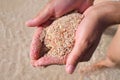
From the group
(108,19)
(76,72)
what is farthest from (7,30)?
(108,19)

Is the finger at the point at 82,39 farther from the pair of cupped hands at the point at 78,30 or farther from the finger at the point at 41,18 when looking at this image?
the finger at the point at 41,18

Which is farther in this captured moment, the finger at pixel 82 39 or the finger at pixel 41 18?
the finger at pixel 41 18

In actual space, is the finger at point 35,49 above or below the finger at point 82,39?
below

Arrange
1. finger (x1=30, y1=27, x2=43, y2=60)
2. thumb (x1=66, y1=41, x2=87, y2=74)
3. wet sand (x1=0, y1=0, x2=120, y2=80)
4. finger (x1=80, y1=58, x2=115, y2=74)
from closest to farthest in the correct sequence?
thumb (x1=66, y1=41, x2=87, y2=74)
finger (x1=30, y1=27, x2=43, y2=60)
finger (x1=80, y1=58, x2=115, y2=74)
wet sand (x1=0, y1=0, x2=120, y2=80)

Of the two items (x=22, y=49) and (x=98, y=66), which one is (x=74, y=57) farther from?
(x=22, y=49)

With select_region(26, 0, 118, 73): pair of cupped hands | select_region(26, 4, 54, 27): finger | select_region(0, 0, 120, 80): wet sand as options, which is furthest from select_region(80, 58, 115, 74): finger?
select_region(26, 4, 54, 27): finger

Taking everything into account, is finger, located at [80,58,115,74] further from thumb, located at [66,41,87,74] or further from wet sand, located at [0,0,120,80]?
thumb, located at [66,41,87,74]

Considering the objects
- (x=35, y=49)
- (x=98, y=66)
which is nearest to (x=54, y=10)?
(x=35, y=49)

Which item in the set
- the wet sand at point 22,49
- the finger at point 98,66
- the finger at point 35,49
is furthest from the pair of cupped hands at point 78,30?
the wet sand at point 22,49
